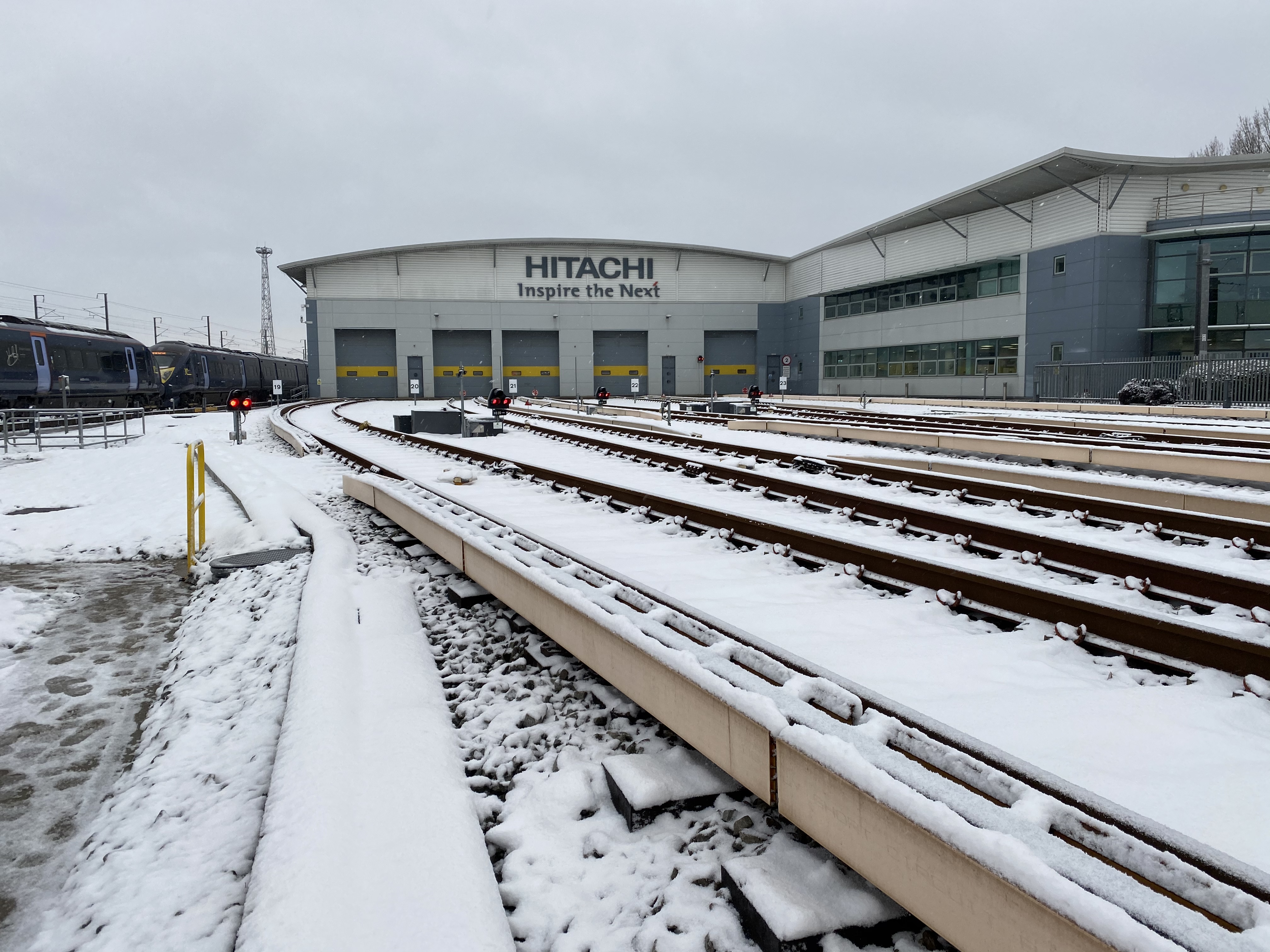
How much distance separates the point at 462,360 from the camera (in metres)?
52.1

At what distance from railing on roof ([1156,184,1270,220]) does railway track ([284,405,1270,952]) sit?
35.7 meters

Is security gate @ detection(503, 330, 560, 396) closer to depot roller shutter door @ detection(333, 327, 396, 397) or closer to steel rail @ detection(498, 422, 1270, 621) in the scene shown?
depot roller shutter door @ detection(333, 327, 396, 397)

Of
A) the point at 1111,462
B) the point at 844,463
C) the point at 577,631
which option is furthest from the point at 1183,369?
the point at 577,631

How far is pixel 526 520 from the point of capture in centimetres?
708

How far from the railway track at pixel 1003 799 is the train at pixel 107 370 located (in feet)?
86.6

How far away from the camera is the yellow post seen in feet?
22.7

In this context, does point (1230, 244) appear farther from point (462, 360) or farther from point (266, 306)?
point (266, 306)

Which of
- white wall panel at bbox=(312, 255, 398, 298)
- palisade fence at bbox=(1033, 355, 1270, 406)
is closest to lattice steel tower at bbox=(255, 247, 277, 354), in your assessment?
white wall panel at bbox=(312, 255, 398, 298)

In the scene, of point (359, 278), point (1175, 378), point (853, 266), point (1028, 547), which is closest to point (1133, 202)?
point (1175, 378)

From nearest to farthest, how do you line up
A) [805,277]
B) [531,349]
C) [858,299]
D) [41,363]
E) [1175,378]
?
1. [1175,378]
2. [41,363]
3. [858,299]
4. [805,277]
5. [531,349]

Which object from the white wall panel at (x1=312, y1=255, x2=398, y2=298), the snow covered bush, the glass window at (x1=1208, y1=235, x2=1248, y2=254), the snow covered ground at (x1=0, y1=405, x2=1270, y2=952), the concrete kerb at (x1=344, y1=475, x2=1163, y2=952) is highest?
the white wall panel at (x1=312, y1=255, x2=398, y2=298)

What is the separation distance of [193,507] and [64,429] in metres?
18.0

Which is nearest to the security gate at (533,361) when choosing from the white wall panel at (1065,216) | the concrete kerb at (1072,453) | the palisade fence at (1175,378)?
the white wall panel at (1065,216)

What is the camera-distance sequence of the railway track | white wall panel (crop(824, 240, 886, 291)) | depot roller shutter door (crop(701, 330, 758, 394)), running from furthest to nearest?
1. depot roller shutter door (crop(701, 330, 758, 394))
2. white wall panel (crop(824, 240, 886, 291))
3. the railway track
